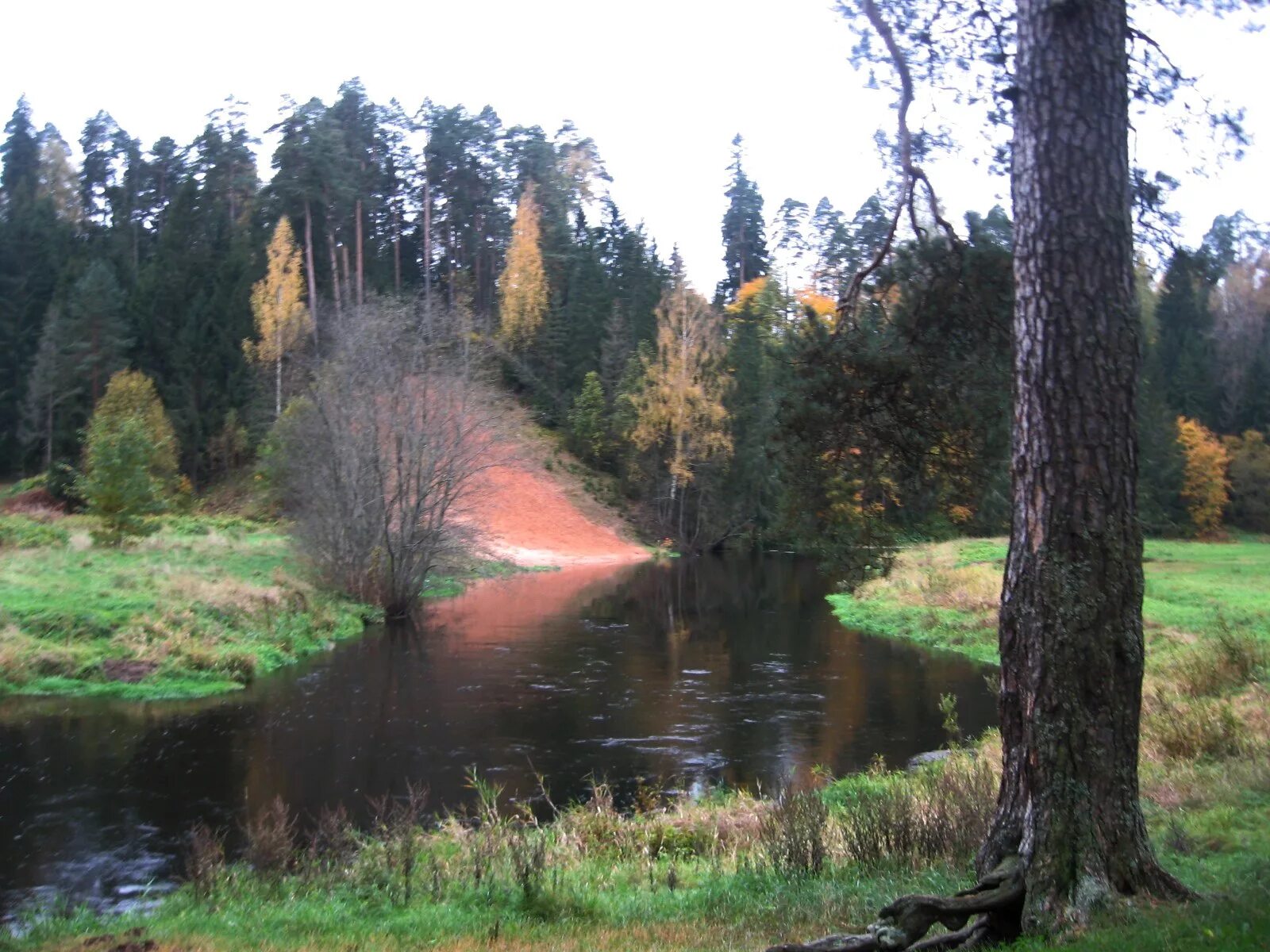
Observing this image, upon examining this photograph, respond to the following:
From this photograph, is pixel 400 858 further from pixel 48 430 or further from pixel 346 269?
pixel 346 269

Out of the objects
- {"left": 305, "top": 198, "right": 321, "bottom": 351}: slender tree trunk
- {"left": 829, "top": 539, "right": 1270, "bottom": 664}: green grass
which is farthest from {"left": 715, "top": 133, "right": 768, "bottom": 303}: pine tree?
{"left": 829, "top": 539, "right": 1270, "bottom": 664}: green grass

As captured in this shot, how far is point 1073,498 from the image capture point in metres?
5.62

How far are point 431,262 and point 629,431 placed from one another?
20903 mm

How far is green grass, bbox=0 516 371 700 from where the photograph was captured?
19.2m

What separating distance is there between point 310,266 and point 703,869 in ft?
181

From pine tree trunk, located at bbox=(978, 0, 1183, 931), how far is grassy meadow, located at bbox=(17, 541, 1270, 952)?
1.56 feet

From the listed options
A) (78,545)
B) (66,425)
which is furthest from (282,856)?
(66,425)

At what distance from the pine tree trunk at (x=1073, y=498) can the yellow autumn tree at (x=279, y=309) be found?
52875 millimetres

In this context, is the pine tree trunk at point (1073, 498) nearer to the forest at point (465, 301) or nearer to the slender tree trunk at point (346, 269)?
the forest at point (465, 301)

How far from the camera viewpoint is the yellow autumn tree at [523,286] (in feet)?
206

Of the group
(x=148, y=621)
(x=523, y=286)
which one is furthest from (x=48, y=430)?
(x=148, y=621)

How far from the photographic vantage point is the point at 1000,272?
8.88 m

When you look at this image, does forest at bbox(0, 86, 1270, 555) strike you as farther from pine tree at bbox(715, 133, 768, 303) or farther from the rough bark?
the rough bark

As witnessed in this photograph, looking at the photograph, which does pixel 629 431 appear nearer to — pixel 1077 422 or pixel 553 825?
pixel 553 825
